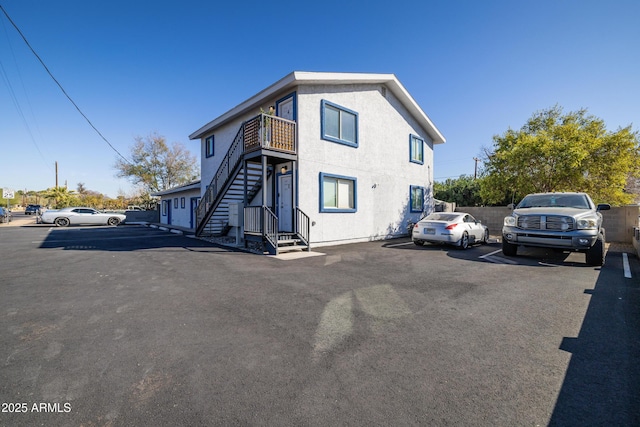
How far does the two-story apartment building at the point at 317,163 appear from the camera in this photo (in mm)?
10375

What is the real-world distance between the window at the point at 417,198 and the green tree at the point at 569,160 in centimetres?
377

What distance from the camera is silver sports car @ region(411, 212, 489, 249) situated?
1046 cm

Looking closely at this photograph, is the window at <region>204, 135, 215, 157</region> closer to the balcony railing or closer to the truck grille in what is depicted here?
the balcony railing

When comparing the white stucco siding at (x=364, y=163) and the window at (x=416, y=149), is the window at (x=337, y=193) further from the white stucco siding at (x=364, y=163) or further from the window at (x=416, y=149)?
the window at (x=416, y=149)

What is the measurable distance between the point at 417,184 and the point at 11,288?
16.5m

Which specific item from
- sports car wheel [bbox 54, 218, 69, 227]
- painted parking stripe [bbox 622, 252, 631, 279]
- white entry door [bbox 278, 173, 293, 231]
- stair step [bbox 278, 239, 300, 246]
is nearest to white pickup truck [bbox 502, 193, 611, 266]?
painted parking stripe [bbox 622, 252, 631, 279]

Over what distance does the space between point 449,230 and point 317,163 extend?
559 centimetres

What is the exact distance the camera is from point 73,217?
21.3 metres

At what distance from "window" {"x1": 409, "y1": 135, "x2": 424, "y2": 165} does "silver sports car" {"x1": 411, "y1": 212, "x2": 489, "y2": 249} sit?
231 inches

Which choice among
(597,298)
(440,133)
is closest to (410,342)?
(597,298)

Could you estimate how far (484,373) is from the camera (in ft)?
8.75

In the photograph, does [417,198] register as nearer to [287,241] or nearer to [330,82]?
[330,82]

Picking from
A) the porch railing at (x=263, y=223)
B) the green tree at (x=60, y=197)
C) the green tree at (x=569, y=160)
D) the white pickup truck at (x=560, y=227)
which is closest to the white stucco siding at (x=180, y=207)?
the porch railing at (x=263, y=223)

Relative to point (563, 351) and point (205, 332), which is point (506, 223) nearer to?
Answer: point (563, 351)
